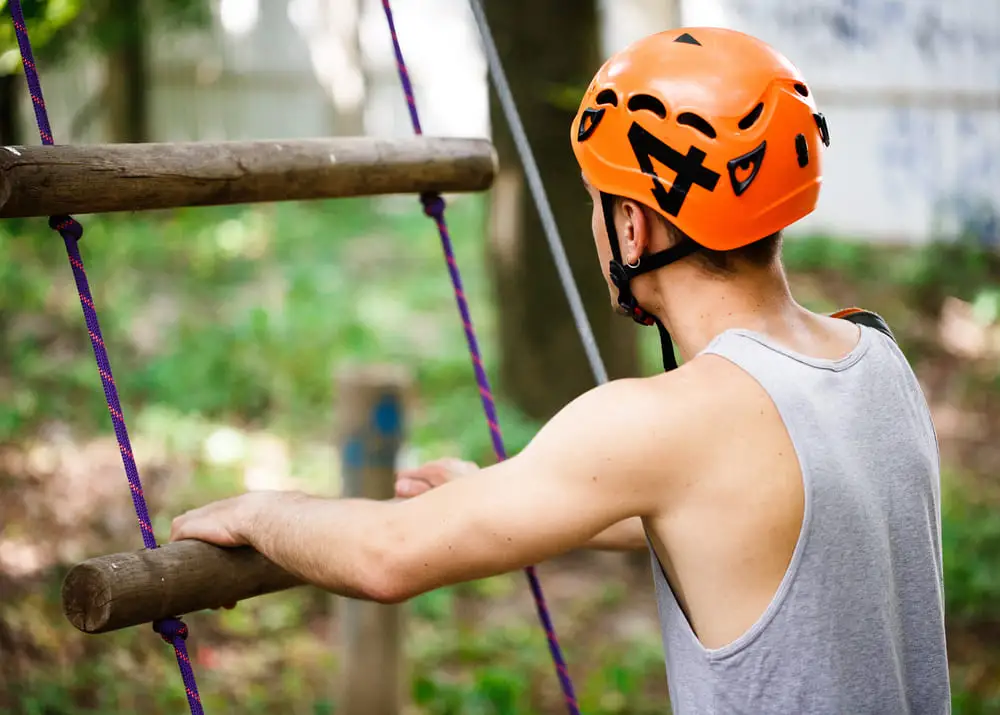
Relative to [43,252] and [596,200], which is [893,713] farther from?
[43,252]

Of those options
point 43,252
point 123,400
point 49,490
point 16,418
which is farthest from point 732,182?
point 43,252

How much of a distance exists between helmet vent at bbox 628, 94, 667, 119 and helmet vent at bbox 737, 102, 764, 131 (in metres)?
0.12

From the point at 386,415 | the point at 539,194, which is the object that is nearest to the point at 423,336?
the point at 386,415

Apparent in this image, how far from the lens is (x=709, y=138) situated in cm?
169

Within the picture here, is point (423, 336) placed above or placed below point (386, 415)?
below

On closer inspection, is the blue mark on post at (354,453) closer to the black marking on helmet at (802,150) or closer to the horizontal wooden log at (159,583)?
the horizontal wooden log at (159,583)

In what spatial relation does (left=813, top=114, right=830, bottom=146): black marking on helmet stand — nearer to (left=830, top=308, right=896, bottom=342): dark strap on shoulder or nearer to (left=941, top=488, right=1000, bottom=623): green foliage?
(left=830, top=308, right=896, bottom=342): dark strap on shoulder

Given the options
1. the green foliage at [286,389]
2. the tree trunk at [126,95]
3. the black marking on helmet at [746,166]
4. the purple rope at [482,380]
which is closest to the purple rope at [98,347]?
the purple rope at [482,380]

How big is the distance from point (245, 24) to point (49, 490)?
11.3 m

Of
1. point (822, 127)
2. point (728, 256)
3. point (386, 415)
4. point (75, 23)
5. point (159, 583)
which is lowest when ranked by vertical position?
point (386, 415)

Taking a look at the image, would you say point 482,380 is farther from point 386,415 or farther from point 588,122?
point 386,415

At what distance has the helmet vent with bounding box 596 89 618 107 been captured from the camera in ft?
5.88

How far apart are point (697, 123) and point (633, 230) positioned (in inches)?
7.9

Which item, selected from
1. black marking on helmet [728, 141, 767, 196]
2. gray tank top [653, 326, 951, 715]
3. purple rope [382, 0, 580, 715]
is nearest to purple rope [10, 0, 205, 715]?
purple rope [382, 0, 580, 715]
